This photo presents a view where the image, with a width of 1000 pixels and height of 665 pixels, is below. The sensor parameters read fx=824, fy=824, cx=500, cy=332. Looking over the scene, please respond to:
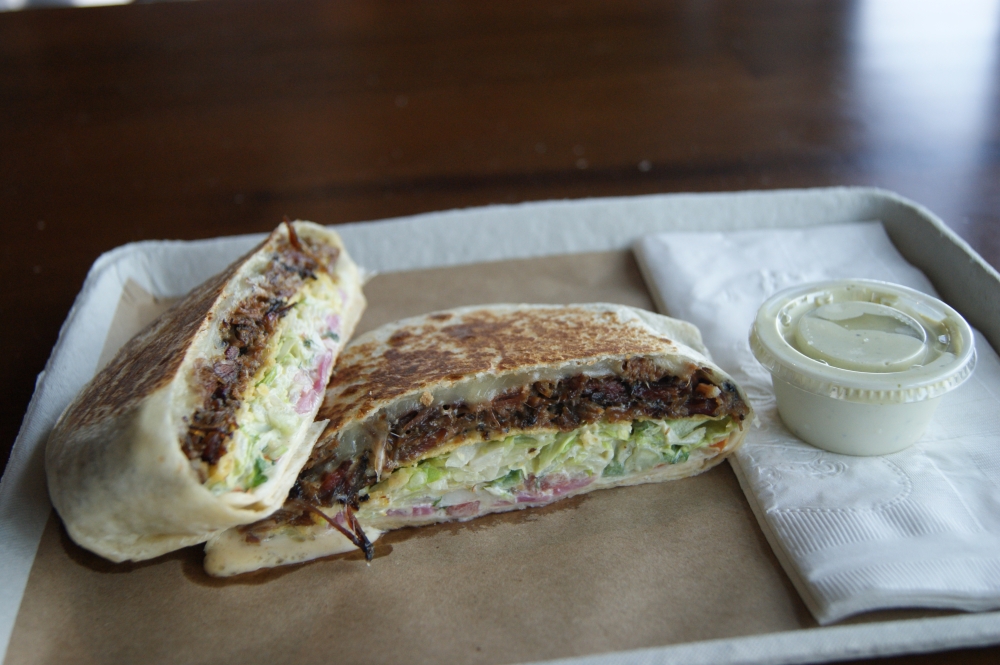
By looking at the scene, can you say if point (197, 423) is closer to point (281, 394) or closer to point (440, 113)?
point (281, 394)

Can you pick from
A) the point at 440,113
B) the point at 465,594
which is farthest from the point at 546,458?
the point at 440,113

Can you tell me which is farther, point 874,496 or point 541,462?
point 541,462

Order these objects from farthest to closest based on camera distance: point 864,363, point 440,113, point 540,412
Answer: point 440,113
point 540,412
point 864,363

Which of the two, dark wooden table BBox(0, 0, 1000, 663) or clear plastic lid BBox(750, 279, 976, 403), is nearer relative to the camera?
clear plastic lid BBox(750, 279, 976, 403)

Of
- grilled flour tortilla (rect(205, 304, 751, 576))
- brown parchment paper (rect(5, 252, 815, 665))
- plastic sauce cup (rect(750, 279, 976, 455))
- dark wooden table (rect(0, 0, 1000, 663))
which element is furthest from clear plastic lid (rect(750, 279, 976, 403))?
dark wooden table (rect(0, 0, 1000, 663))

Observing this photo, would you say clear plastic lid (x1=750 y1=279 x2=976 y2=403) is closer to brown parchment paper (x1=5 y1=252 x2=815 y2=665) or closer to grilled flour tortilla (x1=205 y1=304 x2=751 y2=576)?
grilled flour tortilla (x1=205 y1=304 x2=751 y2=576)

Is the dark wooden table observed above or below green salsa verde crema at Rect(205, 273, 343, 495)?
above
